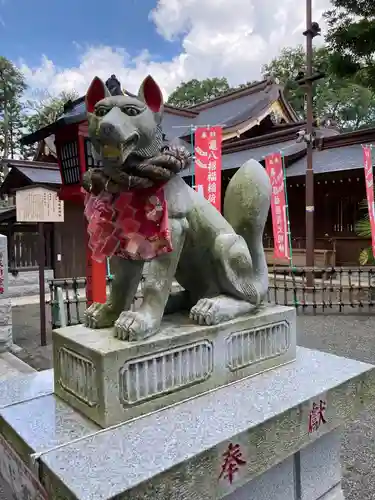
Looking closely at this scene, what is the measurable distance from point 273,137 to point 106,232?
1344 cm

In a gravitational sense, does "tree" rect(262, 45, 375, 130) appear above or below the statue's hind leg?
above

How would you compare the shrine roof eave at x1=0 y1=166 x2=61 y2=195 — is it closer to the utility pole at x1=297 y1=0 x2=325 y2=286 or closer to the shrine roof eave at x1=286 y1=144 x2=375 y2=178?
the utility pole at x1=297 y1=0 x2=325 y2=286

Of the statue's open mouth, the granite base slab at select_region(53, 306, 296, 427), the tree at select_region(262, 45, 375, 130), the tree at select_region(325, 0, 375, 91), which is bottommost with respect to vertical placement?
the granite base slab at select_region(53, 306, 296, 427)

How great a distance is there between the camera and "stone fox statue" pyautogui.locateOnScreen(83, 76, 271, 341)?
55.1 inches

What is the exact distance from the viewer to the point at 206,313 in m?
1.61

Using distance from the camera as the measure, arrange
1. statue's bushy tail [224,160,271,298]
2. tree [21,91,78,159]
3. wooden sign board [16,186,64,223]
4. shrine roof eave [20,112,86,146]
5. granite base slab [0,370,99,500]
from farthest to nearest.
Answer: tree [21,91,78,159] → wooden sign board [16,186,64,223] → shrine roof eave [20,112,86,146] → statue's bushy tail [224,160,271,298] → granite base slab [0,370,99,500]

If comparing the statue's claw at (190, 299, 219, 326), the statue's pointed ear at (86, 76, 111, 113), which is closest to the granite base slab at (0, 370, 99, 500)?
the statue's claw at (190, 299, 219, 326)

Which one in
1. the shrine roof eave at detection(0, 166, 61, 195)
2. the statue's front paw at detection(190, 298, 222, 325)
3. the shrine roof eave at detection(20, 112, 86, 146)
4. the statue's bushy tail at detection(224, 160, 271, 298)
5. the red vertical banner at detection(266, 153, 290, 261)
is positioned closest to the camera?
the statue's front paw at detection(190, 298, 222, 325)

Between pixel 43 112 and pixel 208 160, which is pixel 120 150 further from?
pixel 43 112

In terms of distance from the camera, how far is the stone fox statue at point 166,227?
4.59 ft

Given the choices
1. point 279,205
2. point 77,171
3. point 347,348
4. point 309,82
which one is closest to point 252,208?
point 77,171

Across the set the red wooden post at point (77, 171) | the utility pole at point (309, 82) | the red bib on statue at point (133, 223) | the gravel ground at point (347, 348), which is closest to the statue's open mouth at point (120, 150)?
the red bib on statue at point (133, 223)

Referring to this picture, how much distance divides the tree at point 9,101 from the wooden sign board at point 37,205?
21046 millimetres

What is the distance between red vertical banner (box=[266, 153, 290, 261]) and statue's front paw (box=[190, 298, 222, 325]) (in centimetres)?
640
